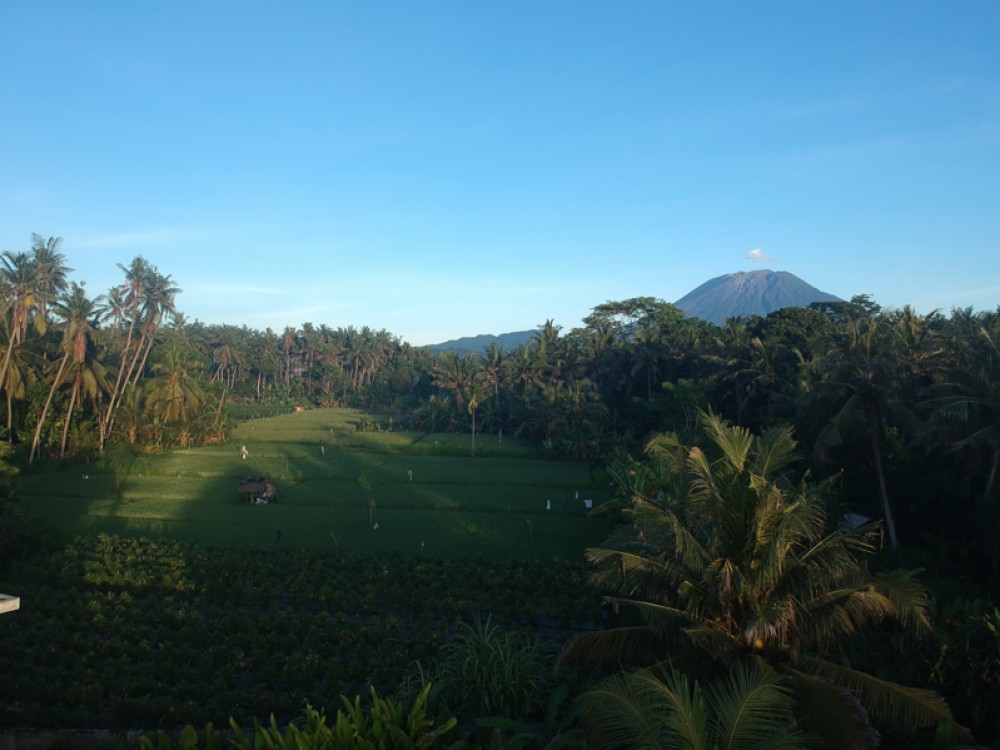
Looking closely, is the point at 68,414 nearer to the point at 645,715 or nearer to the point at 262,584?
the point at 262,584

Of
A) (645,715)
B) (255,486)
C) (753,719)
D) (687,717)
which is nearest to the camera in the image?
(687,717)

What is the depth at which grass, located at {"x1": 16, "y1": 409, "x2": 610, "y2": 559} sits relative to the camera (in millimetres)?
20219

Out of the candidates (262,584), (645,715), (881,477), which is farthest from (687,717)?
(881,477)

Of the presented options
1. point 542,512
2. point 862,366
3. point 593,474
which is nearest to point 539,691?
point 862,366

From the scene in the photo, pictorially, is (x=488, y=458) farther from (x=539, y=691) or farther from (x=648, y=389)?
(x=539, y=691)

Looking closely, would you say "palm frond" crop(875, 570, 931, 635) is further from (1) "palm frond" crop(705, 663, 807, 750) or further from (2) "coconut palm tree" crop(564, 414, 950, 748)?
(1) "palm frond" crop(705, 663, 807, 750)

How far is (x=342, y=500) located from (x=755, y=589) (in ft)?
65.2

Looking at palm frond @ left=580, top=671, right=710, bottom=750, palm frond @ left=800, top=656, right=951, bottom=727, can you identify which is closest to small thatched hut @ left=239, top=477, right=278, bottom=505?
palm frond @ left=580, top=671, right=710, bottom=750

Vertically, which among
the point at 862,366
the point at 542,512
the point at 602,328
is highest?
the point at 602,328

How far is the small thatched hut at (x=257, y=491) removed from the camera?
2452cm

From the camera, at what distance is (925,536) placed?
17000 millimetres

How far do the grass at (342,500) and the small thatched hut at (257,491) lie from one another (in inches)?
14.5

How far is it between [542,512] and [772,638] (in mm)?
17129

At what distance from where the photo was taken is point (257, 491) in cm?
2459
